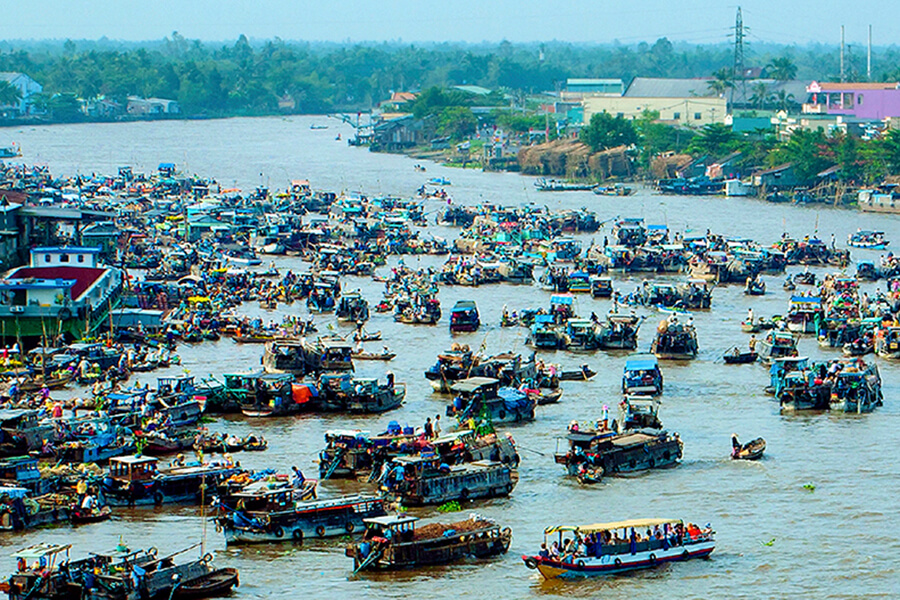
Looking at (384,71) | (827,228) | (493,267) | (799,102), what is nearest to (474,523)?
(493,267)

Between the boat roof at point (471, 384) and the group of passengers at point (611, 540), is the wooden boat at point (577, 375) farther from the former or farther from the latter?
the group of passengers at point (611, 540)

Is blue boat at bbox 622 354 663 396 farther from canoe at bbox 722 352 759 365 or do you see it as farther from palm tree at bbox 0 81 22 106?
palm tree at bbox 0 81 22 106

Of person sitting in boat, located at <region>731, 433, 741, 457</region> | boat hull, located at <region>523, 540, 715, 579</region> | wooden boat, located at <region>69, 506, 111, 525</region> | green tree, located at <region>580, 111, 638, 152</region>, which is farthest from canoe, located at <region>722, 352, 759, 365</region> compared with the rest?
green tree, located at <region>580, 111, 638, 152</region>

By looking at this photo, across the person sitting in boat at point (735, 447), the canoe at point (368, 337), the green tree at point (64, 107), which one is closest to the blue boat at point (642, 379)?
the person sitting in boat at point (735, 447)

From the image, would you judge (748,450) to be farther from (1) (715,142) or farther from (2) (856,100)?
(2) (856,100)

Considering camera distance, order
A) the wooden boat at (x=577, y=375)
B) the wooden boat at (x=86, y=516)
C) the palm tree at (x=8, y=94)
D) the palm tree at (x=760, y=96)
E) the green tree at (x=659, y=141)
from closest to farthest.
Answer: the wooden boat at (x=86, y=516) < the wooden boat at (x=577, y=375) < the green tree at (x=659, y=141) < the palm tree at (x=760, y=96) < the palm tree at (x=8, y=94)

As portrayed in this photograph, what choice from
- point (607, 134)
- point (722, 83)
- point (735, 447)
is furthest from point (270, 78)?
point (735, 447)

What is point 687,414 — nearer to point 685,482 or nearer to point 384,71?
point 685,482
